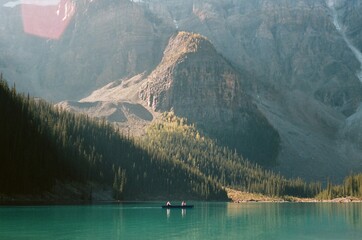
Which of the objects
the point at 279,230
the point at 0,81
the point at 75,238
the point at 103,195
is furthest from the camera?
the point at 103,195

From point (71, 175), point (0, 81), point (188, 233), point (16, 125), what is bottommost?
point (188, 233)

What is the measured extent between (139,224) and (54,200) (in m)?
64.5

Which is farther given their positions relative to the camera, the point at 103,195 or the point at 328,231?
the point at 103,195

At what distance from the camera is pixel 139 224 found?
303 feet

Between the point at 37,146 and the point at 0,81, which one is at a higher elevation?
the point at 0,81

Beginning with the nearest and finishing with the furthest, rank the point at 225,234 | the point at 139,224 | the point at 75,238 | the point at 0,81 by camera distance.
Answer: the point at 75,238 < the point at 225,234 < the point at 139,224 < the point at 0,81

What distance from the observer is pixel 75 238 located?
223ft

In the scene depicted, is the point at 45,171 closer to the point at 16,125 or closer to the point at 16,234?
the point at 16,125

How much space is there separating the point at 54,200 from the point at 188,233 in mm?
79859

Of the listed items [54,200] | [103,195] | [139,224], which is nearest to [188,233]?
[139,224]

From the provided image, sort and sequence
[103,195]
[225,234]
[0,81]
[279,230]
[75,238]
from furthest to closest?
[103,195] → [0,81] → [279,230] → [225,234] → [75,238]

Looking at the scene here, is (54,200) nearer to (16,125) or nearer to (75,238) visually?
(16,125)

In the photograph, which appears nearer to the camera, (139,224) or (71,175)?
(139,224)

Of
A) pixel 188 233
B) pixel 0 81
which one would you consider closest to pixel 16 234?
pixel 188 233
